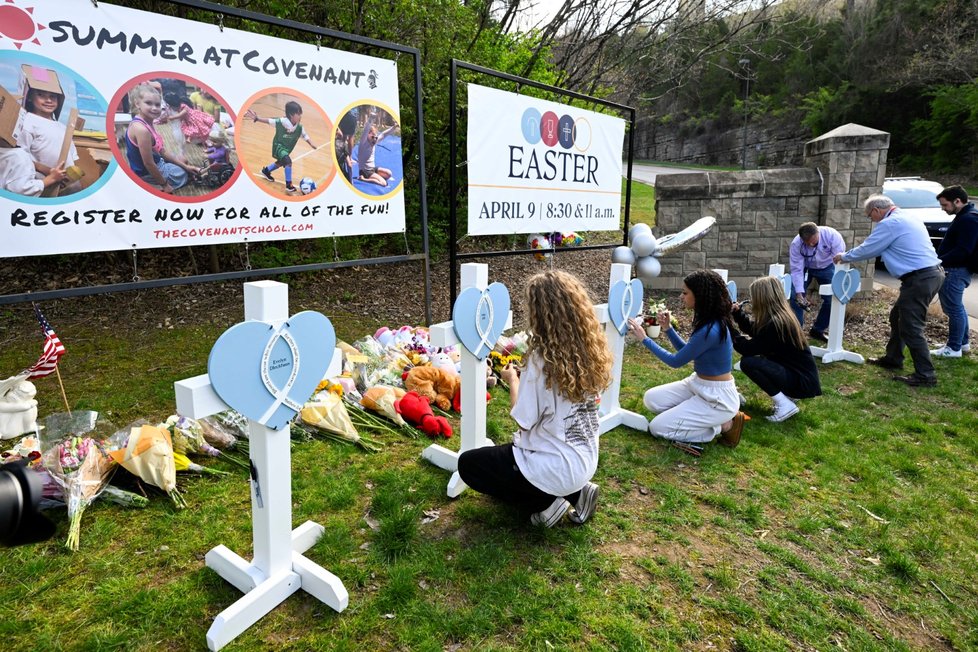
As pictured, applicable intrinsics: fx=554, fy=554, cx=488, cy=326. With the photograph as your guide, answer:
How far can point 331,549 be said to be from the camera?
8.16 ft

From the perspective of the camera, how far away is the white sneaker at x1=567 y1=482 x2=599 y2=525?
2.76 meters

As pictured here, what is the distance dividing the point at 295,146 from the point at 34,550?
309 centimetres

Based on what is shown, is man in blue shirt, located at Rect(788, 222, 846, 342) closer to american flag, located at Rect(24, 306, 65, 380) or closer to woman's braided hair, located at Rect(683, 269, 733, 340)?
woman's braided hair, located at Rect(683, 269, 733, 340)

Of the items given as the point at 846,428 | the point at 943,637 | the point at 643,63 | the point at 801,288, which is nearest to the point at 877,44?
the point at 643,63

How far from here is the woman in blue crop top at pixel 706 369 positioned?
367 centimetres

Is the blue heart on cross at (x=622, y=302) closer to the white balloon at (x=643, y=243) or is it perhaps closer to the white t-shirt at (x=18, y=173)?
the white balloon at (x=643, y=243)

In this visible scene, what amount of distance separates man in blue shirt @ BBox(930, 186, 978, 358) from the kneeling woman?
278 centimetres

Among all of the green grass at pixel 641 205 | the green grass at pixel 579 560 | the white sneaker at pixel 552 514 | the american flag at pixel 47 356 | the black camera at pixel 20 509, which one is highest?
the green grass at pixel 641 205

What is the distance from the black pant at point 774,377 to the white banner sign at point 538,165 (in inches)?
109

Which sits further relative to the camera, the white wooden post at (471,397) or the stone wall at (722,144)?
the stone wall at (722,144)

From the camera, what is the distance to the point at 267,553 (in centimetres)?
217

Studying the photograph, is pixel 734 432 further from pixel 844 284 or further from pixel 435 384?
pixel 844 284

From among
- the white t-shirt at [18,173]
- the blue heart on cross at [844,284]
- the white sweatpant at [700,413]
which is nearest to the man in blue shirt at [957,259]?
the blue heart on cross at [844,284]

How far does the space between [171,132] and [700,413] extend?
13.2ft
